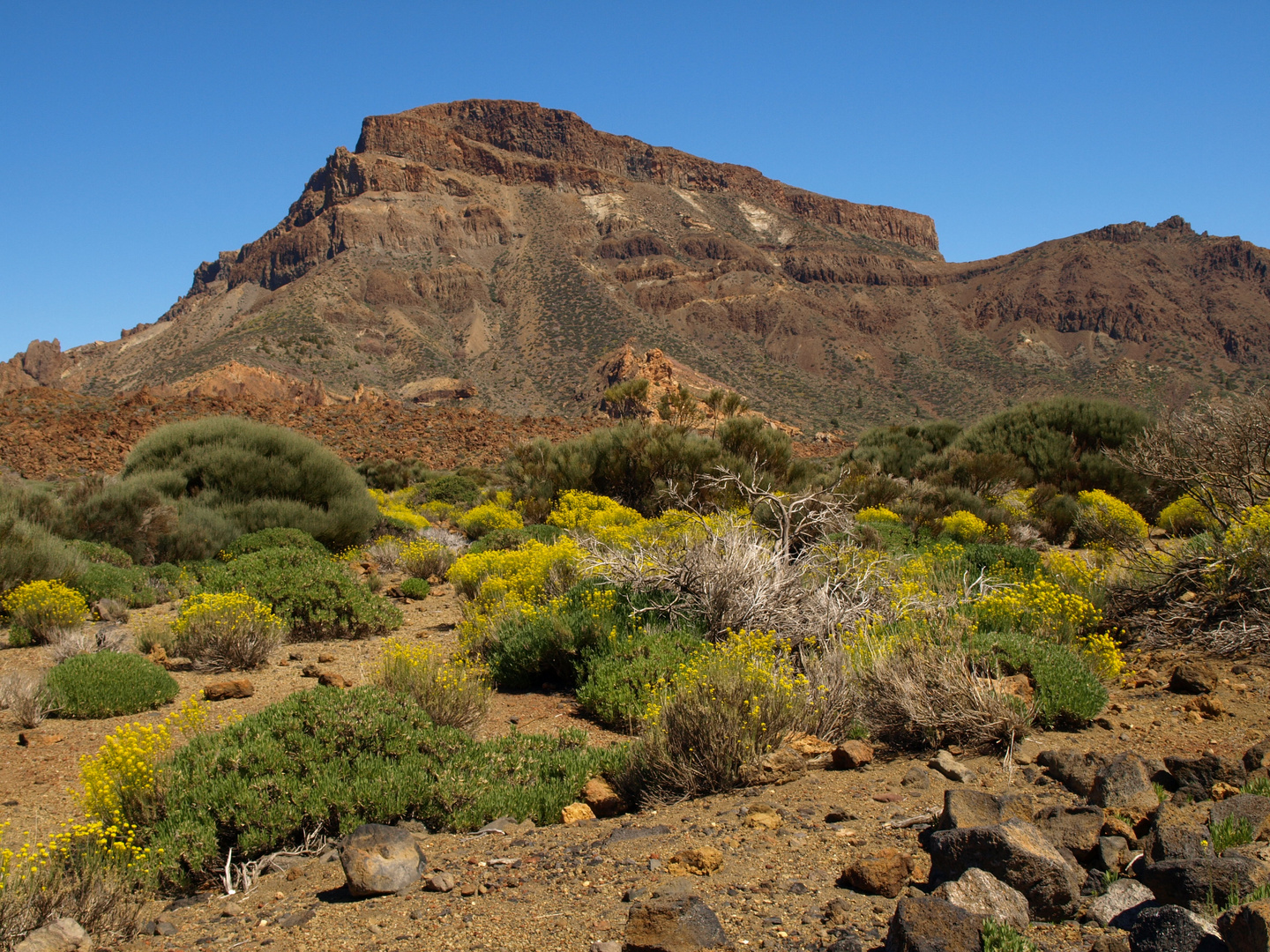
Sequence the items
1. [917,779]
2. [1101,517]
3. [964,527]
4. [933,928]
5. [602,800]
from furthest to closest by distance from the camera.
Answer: [964,527] → [1101,517] → [602,800] → [917,779] → [933,928]

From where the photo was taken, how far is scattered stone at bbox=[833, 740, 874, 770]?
4582 millimetres

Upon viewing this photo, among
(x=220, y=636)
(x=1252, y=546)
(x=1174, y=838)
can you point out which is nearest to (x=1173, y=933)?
(x=1174, y=838)

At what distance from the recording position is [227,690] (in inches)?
259

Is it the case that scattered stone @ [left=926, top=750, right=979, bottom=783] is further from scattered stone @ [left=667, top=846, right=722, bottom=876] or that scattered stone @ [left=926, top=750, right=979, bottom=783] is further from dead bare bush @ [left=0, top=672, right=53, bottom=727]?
dead bare bush @ [left=0, top=672, right=53, bottom=727]

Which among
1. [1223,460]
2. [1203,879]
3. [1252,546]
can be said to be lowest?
[1203,879]

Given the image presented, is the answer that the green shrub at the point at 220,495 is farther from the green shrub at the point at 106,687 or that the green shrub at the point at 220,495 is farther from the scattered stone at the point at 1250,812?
the scattered stone at the point at 1250,812

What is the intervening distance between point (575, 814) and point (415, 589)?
7.08 metres

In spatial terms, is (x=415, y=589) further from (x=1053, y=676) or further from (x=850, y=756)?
(x=1053, y=676)

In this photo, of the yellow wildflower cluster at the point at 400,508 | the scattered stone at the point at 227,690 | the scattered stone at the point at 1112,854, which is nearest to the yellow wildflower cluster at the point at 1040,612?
the scattered stone at the point at 1112,854

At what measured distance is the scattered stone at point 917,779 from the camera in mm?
4133

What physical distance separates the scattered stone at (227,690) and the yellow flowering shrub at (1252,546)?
8.09 metres

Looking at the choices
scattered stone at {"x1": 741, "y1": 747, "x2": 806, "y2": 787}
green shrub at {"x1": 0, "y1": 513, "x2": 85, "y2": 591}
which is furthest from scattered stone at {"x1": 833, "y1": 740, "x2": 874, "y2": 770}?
green shrub at {"x1": 0, "y1": 513, "x2": 85, "y2": 591}

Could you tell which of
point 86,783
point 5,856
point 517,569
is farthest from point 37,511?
point 5,856

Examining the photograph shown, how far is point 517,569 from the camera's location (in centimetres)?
931
